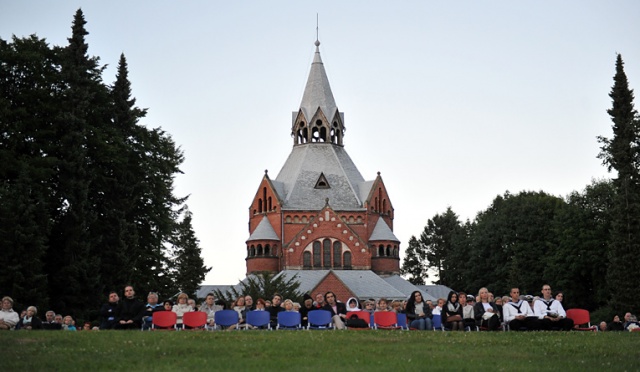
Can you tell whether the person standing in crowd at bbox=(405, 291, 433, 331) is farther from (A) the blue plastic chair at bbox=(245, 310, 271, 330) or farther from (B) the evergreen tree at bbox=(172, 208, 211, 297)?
(B) the evergreen tree at bbox=(172, 208, 211, 297)

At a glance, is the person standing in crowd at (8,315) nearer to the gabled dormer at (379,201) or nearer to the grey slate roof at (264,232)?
the grey slate roof at (264,232)

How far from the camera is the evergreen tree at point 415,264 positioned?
12219cm

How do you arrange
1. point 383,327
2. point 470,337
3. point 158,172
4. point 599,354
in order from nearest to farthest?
point 599,354 → point 470,337 → point 383,327 → point 158,172

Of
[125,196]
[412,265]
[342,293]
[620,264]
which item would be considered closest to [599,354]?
[125,196]

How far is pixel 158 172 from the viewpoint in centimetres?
5791

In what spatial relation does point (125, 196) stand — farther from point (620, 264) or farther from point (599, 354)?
point (599, 354)

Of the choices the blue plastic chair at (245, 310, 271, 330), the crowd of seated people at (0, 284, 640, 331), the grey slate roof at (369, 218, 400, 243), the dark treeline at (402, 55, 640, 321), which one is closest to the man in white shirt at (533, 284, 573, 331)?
the crowd of seated people at (0, 284, 640, 331)

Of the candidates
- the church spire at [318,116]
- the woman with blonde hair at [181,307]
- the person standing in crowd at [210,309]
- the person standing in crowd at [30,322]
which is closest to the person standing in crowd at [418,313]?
the person standing in crowd at [210,309]

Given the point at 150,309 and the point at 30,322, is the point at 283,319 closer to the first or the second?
the point at 150,309

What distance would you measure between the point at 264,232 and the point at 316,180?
290 inches

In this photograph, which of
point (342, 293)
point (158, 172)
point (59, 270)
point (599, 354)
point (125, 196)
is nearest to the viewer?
point (599, 354)

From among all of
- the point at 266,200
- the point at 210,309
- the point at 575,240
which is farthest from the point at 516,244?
the point at 210,309

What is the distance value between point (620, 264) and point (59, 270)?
3348cm

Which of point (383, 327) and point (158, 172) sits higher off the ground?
point (158, 172)
